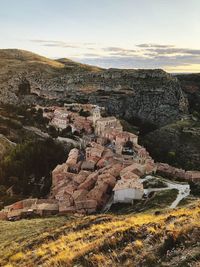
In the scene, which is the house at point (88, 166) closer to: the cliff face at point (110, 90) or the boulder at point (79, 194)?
the boulder at point (79, 194)

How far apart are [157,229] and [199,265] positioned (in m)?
4.99

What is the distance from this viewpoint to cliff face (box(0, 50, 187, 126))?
402ft

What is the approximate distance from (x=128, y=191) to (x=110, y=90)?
91.9m

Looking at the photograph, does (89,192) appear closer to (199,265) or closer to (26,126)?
(199,265)

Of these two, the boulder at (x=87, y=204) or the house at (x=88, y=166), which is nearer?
the boulder at (x=87, y=204)

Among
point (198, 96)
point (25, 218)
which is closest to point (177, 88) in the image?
point (198, 96)

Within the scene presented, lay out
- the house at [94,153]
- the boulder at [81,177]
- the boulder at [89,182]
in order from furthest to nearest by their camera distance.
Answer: the house at [94,153], the boulder at [81,177], the boulder at [89,182]

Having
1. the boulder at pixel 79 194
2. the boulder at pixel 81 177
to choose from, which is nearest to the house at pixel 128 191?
the boulder at pixel 79 194

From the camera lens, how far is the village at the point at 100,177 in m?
39.0

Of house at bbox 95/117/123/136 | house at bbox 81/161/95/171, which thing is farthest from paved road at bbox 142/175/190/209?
house at bbox 95/117/123/136

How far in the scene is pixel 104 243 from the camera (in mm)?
13492

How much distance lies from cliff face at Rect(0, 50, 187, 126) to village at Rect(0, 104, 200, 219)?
4777 cm

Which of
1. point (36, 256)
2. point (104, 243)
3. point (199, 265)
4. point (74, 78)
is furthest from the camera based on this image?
point (74, 78)

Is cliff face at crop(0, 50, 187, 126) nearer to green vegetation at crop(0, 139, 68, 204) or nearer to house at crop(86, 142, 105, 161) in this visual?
green vegetation at crop(0, 139, 68, 204)
